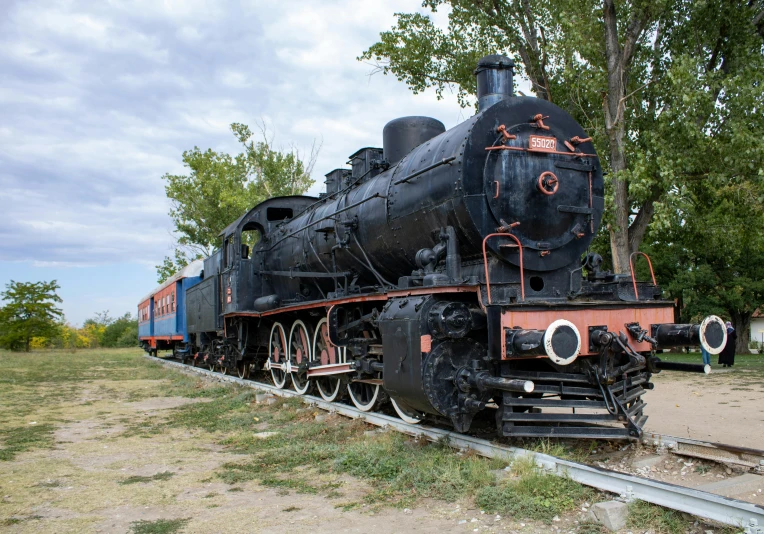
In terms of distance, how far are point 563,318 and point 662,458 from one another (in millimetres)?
1454

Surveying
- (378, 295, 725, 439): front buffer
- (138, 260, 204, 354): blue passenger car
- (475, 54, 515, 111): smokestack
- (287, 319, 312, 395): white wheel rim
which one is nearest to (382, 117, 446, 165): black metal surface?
(475, 54, 515, 111): smokestack

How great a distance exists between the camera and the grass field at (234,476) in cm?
428

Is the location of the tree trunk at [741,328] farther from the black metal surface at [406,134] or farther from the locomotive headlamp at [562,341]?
the locomotive headlamp at [562,341]

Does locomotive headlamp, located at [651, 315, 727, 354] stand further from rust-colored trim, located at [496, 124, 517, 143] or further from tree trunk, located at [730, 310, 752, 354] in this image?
tree trunk, located at [730, 310, 752, 354]

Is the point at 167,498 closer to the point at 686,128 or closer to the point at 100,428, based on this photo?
the point at 100,428

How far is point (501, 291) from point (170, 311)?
18.1 metres

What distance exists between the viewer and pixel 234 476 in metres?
5.41

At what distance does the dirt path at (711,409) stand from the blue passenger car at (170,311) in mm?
13232

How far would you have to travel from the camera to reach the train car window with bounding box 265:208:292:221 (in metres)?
12.4

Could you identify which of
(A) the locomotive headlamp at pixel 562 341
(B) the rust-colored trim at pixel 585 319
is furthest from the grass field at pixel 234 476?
(B) the rust-colored trim at pixel 585 319

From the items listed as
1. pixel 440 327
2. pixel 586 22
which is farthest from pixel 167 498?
pixel 586 22

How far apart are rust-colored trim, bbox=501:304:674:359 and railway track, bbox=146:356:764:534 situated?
0.87 m

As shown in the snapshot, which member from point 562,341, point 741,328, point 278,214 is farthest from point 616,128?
point 741,328

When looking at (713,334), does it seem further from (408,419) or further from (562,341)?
(408,419)
